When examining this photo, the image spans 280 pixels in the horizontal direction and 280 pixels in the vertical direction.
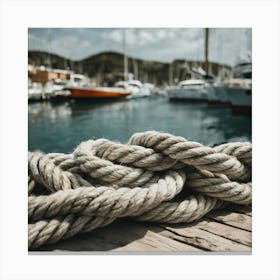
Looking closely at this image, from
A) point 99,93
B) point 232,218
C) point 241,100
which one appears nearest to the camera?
point 232,218

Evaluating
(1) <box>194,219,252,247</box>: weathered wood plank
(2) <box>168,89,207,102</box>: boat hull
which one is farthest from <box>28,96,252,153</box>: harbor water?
(1) <box>194,219,252,247</box>: weathered wood plank

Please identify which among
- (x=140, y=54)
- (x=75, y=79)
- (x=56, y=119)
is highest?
(x=140, y=54)

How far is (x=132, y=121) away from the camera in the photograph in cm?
145

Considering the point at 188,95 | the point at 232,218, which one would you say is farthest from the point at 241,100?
the point at 232,218

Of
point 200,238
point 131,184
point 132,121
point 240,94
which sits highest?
point 240,94

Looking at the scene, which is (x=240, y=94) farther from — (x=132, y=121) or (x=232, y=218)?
(x=232, y=218)

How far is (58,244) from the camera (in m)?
0.84

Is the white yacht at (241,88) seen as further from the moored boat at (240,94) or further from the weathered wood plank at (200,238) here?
the weathered wood plank at (200,238)

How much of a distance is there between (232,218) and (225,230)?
70 mm

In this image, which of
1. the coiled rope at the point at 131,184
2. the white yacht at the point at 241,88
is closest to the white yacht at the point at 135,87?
the white yacht at the point at 241,88

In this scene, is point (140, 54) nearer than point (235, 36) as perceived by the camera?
No
